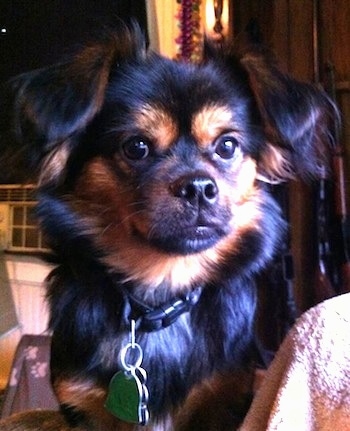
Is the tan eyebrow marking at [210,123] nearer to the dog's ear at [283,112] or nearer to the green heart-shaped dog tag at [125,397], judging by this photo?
the dog's ear at [283,112]

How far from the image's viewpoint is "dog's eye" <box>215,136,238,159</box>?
3.31 ft

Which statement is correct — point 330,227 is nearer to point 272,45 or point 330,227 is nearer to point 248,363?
point 272,45

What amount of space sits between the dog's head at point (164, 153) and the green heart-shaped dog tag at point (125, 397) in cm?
16

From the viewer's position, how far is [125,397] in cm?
88

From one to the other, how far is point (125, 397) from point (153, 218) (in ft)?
0.80

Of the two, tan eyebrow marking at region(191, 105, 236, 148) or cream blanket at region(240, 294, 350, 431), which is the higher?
tan eyebrow marking at region(191, 105, 236, 148)

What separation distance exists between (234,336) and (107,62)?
45 cm

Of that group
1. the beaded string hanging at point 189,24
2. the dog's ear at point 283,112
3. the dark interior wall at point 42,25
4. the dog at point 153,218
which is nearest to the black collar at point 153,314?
the dog at point 153,218

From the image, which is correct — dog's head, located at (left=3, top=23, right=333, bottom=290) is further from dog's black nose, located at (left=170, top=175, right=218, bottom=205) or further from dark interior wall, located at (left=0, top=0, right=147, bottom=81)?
dark interior wall, located at (left=0, top=0, right=147, bottom=81)

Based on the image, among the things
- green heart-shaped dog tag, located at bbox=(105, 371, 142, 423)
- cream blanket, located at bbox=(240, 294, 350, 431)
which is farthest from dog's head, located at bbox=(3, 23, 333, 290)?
cream blanket, located at bbox=(240, 294, 350, 431)

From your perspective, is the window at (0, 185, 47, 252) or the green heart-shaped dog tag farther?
the window at (0, 185, 47, 252)

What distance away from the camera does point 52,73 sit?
92 cm

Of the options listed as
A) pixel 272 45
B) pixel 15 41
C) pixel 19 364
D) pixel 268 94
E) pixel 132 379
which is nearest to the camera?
pixel 132 379

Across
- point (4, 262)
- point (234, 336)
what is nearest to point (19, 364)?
point (4, 262)
